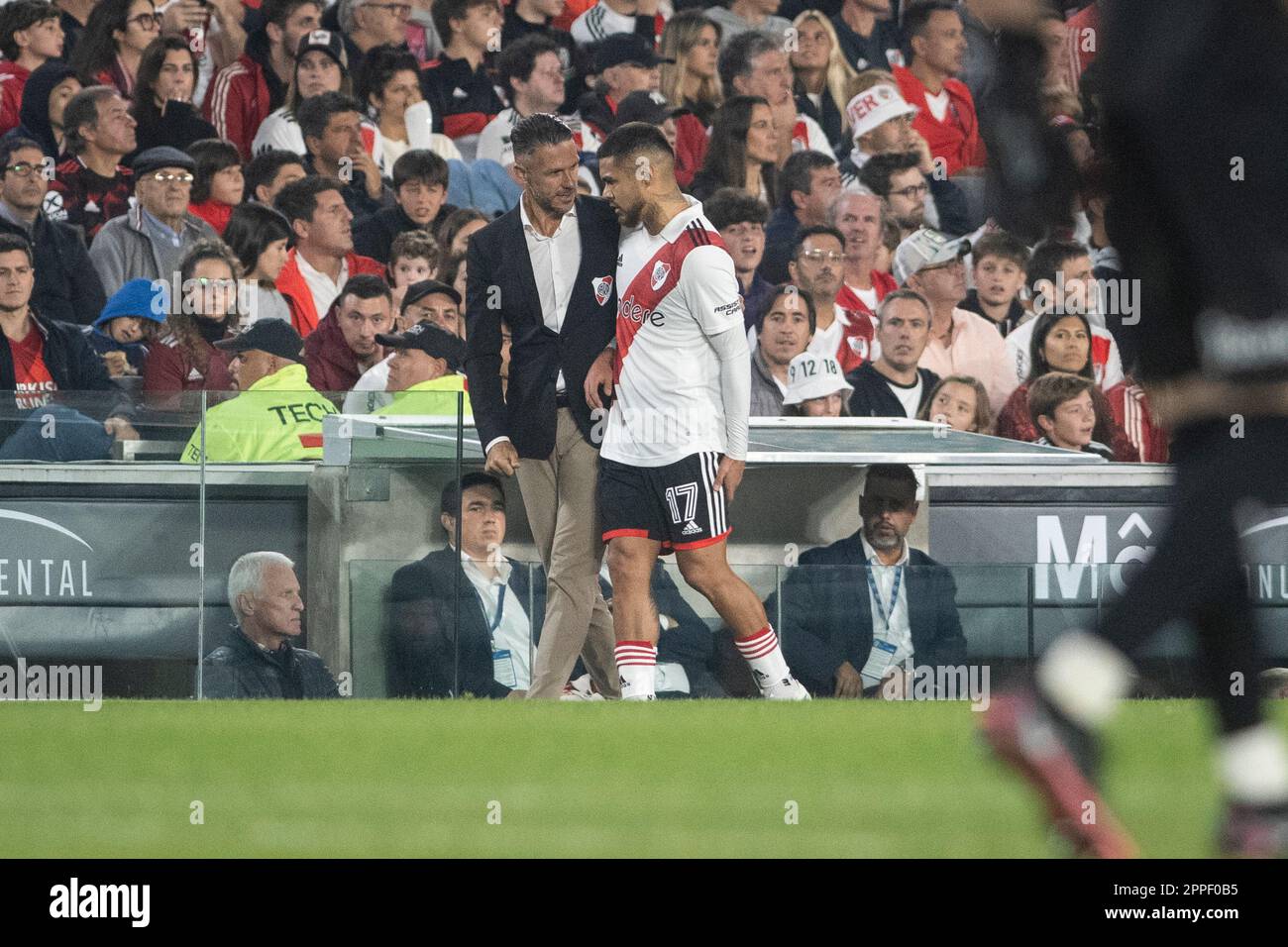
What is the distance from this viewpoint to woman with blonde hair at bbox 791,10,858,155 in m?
13.6

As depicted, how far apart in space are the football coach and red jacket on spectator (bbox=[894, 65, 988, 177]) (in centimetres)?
611

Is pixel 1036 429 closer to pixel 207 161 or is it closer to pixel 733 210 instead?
pixel 733 210

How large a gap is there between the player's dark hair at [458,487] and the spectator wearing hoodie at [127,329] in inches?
111

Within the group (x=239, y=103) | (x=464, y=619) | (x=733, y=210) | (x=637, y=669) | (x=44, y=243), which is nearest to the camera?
(x=637, y=669)

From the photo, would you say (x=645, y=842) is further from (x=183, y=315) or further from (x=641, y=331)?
(x=183, y=315)

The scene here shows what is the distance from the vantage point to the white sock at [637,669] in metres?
7.46

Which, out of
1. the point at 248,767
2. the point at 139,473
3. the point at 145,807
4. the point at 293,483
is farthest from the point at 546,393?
the point at 145,807

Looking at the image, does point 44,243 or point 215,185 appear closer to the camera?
point 44,243

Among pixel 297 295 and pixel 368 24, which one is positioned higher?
pixel 368 24

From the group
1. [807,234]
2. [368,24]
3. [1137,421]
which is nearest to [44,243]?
[368,24]

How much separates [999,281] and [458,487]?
5176 mm

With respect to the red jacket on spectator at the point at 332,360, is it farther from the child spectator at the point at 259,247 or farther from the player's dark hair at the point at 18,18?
the player's dark hair at the point at 18,18

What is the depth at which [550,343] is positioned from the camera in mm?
8039

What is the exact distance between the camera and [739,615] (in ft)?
24.7
